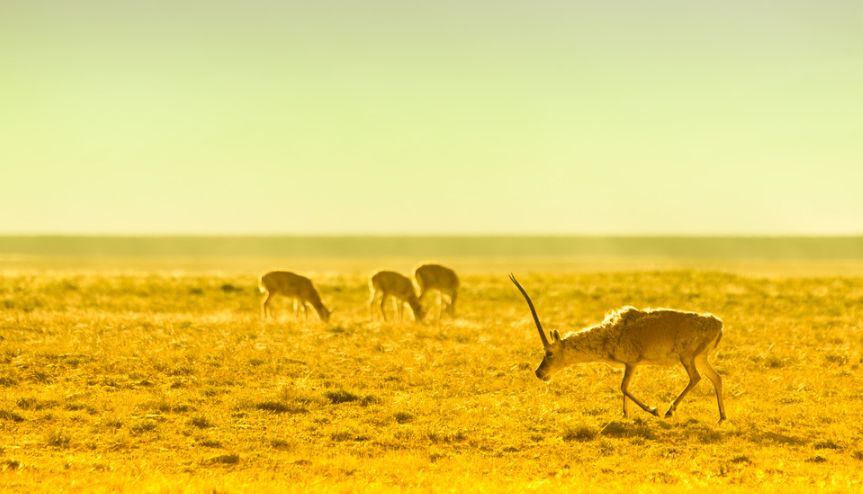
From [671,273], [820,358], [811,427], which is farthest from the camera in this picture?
[671,273]

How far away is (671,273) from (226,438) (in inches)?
1599

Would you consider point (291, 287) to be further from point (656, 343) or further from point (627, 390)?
point (656, 343)

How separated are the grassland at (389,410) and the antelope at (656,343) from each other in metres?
0.86

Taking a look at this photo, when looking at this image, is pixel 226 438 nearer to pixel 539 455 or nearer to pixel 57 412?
pixel 57 412

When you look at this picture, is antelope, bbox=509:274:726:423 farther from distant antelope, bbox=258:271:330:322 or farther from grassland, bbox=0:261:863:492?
Answer: distant antelope, bbox=258:271:330:322

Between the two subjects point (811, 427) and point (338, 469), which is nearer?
point (338, 469)

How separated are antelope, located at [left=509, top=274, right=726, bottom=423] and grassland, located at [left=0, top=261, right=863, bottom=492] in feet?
2.81

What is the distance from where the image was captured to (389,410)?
16.7 meters

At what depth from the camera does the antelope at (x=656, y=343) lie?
1588 centimetres

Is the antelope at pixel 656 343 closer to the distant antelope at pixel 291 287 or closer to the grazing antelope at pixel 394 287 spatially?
the distant antelope at pixel 291 287

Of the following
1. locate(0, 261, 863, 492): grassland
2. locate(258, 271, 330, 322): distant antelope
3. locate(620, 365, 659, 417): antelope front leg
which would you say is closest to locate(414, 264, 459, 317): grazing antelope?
locate(258, 271, 330, 322): distant antelope

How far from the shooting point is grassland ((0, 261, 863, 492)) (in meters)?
12.8

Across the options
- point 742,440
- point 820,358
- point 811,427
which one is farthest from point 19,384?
point 820,358

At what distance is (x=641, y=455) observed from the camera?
547 inches
